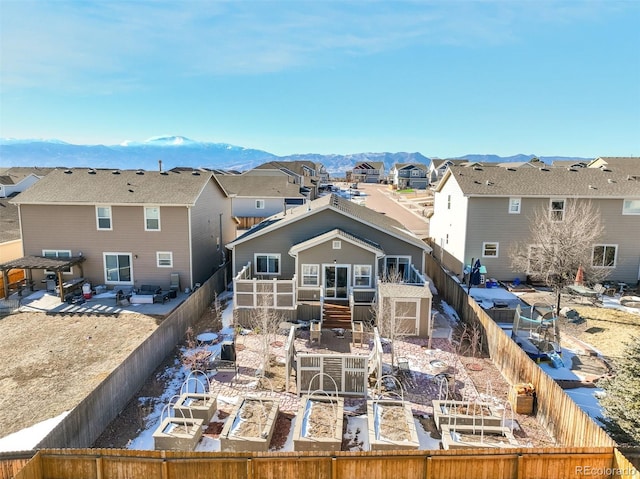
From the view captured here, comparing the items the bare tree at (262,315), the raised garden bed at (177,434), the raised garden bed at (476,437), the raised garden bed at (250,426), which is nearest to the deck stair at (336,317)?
the bare tree at (262,315)

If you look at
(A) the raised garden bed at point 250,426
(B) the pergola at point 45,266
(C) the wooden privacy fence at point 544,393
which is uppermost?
(B) the pergola at point 45,266

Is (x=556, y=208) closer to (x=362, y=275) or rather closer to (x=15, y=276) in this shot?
(x=362, y=275)

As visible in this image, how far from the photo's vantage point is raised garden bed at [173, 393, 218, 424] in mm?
11336

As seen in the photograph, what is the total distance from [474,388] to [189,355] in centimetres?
1022

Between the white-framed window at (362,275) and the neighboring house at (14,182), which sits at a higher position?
the neighboring house at (14,182)

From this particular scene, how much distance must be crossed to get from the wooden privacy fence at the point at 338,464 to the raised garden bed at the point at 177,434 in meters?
1.95

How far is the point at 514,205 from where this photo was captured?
24969 mm

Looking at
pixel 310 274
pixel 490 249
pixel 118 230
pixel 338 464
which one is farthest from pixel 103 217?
pixel 490 249

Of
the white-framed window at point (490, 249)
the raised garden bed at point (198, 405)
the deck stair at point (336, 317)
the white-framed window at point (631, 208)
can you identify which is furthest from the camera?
the white-framed window at point (490, 249)

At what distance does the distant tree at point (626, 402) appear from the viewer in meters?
9.12

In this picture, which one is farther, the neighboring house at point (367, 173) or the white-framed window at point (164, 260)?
the neighboring house at point (367, 173)

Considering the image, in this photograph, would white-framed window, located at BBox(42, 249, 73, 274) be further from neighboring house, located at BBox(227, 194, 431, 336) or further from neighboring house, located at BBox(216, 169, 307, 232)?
neighboring house, located at BBox(216, 169, 307, 232)

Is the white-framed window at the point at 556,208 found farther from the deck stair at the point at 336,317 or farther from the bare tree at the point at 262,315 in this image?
the bare tree at the point at 262,315

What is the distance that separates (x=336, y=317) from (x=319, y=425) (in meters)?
8.15
